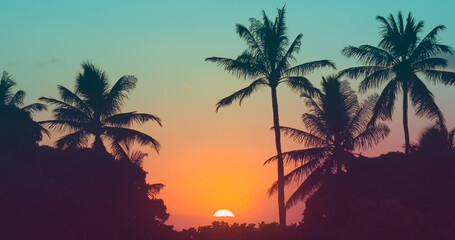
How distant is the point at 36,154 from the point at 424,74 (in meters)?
23.5

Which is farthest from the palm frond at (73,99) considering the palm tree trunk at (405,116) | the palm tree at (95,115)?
the palm tree trunk at (405,116)

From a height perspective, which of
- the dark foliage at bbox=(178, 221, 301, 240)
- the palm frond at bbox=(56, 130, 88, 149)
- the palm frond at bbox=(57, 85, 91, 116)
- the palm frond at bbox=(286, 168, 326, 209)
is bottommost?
the dark foliage at bbox=(178, 221, 301, 240)

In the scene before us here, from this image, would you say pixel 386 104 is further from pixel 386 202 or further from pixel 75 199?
→ pixel 75 199

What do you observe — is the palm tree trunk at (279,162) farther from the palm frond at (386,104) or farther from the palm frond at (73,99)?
the palm frond at (73,99)

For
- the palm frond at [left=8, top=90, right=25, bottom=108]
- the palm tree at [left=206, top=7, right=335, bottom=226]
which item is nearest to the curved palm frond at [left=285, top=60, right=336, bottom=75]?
the palm tree at [left=206, top=7, right=335, bottom=226]

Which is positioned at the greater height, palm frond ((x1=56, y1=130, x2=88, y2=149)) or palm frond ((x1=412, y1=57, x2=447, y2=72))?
palm frond ((x1=412, y1=57, x2=447, y2=72))

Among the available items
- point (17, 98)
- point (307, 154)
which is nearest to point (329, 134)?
point (307, 154)

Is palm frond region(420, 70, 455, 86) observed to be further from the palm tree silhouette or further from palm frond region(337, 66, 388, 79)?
the palm tree silhouette

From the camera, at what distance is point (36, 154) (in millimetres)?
36000

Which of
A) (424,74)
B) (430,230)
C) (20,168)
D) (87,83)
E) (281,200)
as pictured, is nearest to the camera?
(430,230)

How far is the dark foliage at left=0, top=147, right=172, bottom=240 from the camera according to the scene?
28.9m

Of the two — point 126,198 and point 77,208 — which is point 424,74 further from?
point 77,208

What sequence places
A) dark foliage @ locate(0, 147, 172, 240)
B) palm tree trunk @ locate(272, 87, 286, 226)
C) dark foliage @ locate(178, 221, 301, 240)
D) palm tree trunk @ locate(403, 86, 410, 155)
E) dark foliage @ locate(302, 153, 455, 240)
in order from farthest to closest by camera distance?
palm tree trunk @ locate(403, 86, 410, 155) < palm tree trunk @ locate(272, 87, 286, 226) < dark foliage @ locate(178, 221, 301, 240) < dark foliage @ locate(302, 153, 455, 240) < dark foliage @ locate(0, 147, 172, 240)

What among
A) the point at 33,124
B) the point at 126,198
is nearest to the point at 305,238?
the point at 126,198
